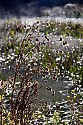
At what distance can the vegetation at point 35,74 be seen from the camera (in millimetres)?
3633

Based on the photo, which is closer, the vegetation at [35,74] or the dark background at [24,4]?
the vegetation at [35,74]

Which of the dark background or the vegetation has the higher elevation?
the dark background

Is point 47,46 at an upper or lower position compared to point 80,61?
upper

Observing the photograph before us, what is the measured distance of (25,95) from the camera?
3.56 metres

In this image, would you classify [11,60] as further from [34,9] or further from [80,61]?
[34,9]

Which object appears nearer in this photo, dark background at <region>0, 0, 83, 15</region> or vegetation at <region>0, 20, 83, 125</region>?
vegetation at <region>0, 20, 83, 125</region>

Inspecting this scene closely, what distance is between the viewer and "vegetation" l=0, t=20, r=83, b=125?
3.63m

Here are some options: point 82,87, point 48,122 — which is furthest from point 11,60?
point 48,122

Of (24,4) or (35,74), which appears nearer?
(35,74)

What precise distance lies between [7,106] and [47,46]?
4967 millimetres

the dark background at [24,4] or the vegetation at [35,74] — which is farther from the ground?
the dark background at [24,4]

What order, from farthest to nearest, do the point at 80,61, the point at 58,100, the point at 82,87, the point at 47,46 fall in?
the point at 47,46 → the point at 80,61 → the point at 82,87 → the point at 58,100

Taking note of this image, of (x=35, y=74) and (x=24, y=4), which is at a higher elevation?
(x=24, y=4)

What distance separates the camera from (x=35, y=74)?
390cm
